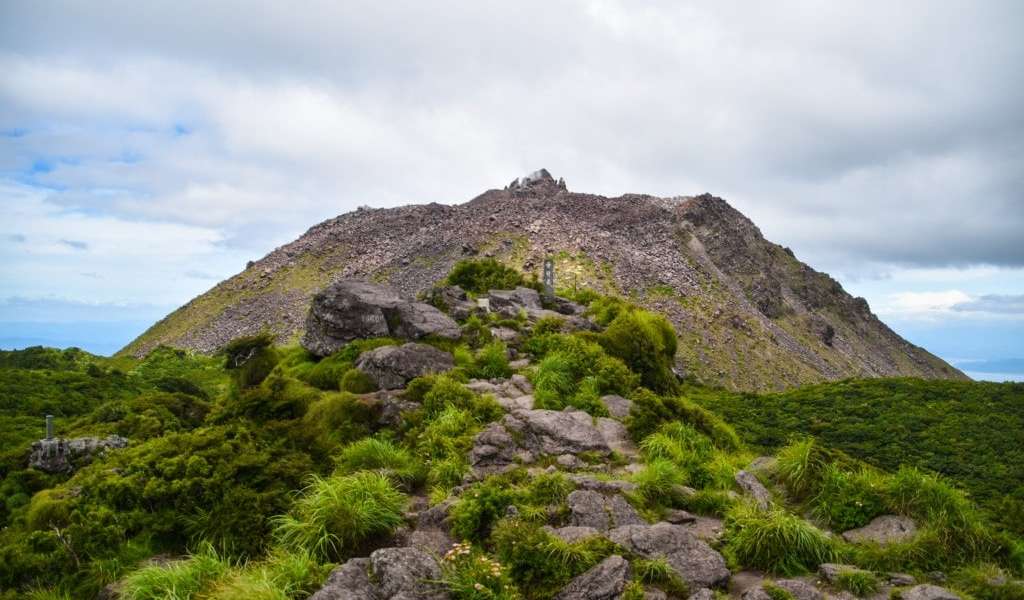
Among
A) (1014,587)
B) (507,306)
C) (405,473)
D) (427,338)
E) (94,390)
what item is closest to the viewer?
(1014,587)

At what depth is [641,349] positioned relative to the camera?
1531cm

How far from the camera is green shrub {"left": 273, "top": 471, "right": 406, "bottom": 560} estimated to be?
7352 millimetres

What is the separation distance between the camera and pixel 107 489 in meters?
8.82

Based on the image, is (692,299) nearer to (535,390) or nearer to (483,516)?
(535,390)

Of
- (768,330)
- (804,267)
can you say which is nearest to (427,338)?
(768,330)

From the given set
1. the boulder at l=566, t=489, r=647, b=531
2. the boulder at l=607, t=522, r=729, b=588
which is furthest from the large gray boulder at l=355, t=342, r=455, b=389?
the boulder at l=607, t=522, r=729, b=588

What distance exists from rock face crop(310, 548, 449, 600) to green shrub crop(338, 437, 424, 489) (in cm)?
261

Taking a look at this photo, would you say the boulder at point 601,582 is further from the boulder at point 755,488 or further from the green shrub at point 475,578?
the boulder at point 755,488

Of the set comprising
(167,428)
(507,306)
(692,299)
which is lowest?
(167,428)

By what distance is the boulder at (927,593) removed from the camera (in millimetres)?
6035

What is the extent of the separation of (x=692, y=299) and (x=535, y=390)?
3909cm

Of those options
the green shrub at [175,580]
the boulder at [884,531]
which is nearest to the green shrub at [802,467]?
the boulder at [884,531]

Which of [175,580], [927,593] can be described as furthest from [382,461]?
[927,593]

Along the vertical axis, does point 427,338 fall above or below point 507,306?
below
